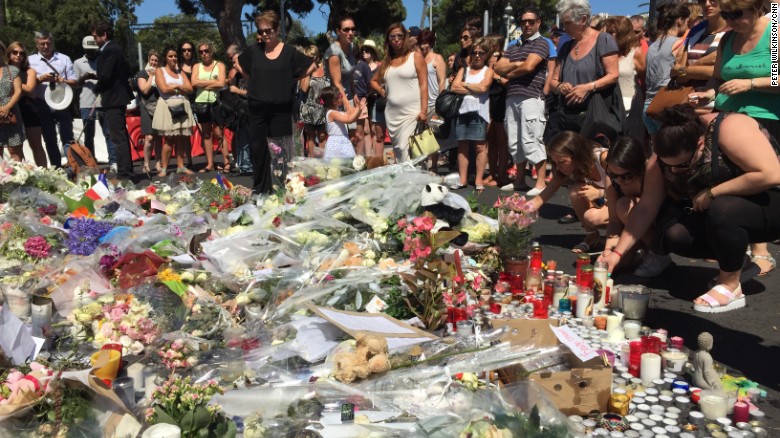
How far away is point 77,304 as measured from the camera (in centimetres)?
341

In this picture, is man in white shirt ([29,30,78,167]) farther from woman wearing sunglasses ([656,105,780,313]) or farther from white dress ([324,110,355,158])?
woman wearing sunglasses ([656,105,780,313])

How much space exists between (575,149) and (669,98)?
2.58 ft

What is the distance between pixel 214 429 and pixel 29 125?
23.2 feet

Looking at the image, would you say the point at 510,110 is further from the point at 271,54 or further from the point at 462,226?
the point at 462,226

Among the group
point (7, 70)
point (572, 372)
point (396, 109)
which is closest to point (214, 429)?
point (572, 372)

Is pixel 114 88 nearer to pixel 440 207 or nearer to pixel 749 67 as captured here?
pixel 440 207

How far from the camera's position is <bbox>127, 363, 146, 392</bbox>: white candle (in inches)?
101

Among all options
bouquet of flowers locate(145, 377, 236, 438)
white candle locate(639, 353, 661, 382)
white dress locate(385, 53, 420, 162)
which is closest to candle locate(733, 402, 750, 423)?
white candle locate(639, 353, 661, 382)

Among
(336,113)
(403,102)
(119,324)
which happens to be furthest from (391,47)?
(119,324)

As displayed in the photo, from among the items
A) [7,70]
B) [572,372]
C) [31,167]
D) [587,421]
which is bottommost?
[587,421]

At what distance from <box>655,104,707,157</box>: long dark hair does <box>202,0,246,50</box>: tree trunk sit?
677 inches

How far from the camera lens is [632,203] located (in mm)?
4312

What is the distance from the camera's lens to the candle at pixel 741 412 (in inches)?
96.3

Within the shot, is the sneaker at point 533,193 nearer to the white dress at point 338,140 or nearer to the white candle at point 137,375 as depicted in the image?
the white dress at point 338,140
